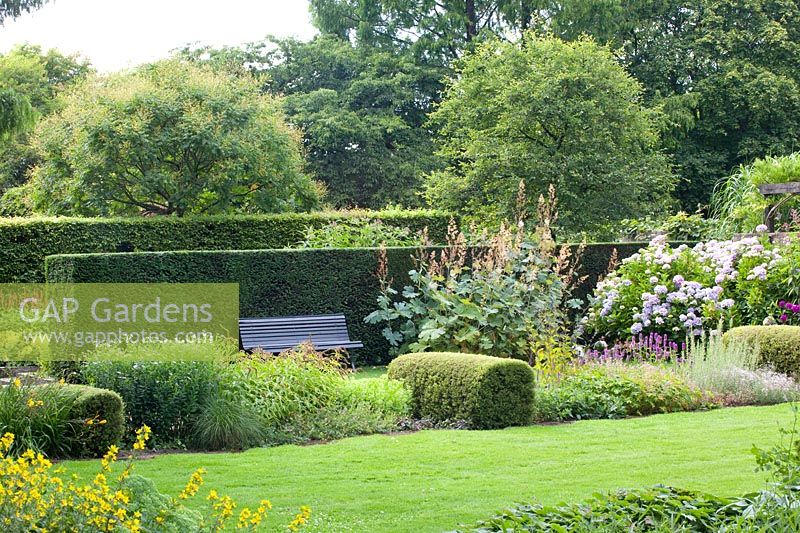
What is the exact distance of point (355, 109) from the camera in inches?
1083

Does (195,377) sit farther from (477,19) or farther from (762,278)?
(477,19)

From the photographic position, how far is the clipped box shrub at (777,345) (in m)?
9.34

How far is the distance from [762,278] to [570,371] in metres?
3.89

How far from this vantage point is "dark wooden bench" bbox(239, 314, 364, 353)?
38.2ft

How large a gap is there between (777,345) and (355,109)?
764 inches

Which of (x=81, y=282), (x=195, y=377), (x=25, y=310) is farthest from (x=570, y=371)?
(x=25, y=310)

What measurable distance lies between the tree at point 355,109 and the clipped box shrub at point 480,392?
701 inches

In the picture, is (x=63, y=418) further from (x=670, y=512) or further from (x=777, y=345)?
(x=777, y=345)

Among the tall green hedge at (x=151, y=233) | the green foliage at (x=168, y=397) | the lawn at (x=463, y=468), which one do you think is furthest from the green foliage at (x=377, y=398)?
the tall green hedge at (x=151, y=233)

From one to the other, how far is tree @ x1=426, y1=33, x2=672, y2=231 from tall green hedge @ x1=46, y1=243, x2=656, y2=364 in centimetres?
641

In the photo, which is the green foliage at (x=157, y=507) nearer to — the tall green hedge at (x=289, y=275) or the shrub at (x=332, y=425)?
the shrub at (x=332, y=425)

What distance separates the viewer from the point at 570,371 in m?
9.02

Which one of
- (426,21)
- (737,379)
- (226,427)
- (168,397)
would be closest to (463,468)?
(226,427)

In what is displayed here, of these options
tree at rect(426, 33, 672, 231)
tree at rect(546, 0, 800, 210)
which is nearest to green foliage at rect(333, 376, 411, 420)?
tree at rect(426, 33, 672, 231)
